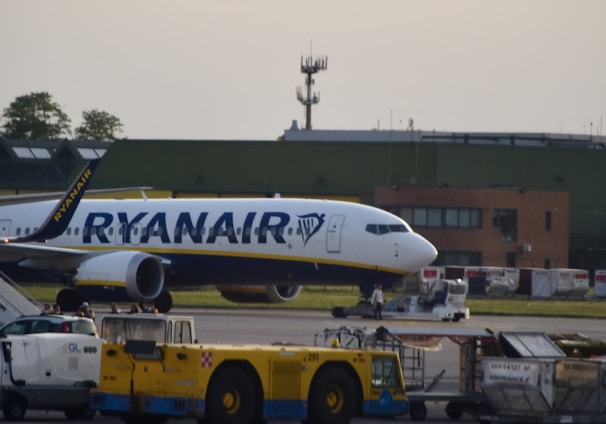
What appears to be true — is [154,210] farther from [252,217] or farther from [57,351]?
[57,351]

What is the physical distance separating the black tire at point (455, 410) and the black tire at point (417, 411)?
448 millimetres

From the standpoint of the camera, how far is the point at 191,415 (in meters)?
19.2

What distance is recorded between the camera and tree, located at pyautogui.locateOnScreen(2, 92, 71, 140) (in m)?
159

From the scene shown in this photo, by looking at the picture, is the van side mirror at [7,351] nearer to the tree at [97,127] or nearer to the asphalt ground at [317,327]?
the asphalt ground at [317,327]

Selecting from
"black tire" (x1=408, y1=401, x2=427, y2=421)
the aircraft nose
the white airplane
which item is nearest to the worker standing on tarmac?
the white airplane

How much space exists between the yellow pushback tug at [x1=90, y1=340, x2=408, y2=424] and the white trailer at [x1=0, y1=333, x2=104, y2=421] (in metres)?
1.42

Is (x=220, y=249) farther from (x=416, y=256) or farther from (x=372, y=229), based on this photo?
(x=416, y=256)

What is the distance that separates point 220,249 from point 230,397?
28.4 metres

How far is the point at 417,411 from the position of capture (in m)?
→ 22.8

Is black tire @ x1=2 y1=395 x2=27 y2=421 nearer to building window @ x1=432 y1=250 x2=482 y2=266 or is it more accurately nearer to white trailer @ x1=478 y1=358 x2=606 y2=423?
white trailer @ x1=478 y1=358 x2=606 y2=423

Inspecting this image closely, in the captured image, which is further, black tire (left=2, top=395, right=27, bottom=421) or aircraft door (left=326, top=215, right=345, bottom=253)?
aircraft door (left=326, top=215, right=345, bottom=253)

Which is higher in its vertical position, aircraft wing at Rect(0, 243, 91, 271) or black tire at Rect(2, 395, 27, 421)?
aircraft wing at Rect(0, 243, 91, 271)

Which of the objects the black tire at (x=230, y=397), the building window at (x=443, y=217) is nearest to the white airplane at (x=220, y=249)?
the black tire at (x=230, y=397)

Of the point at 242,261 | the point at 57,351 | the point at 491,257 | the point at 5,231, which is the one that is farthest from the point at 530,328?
the point at 491,257
